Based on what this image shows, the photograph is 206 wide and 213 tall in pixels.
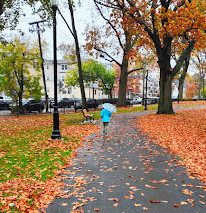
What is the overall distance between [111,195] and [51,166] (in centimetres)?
248

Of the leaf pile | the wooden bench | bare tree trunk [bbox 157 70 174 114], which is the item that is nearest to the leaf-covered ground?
the leaf pile

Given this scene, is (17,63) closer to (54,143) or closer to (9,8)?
(9,8)

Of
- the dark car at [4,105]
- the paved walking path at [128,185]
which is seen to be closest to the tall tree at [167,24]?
the paved walking path at [128,185]

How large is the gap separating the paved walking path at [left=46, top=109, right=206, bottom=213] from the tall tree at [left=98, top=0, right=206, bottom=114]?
8647 millimetres

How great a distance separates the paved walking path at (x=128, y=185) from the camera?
3836 millimetres

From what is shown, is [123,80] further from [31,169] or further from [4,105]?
[31,169]

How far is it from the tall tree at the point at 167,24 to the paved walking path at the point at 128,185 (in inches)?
340

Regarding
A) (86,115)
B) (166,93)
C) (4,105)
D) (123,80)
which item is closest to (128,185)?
(86,115)

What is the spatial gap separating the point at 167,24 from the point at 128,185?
14.2m

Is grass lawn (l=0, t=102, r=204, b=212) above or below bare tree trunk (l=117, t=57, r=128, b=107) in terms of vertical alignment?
below

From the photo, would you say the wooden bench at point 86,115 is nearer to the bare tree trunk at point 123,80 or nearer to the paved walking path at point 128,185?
the paved walking path at point 128,185

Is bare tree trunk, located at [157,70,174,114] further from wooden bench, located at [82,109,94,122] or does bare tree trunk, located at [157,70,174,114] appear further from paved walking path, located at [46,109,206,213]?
paved walking path, located at [46,109,206,213]

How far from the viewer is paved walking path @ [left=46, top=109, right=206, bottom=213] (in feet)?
12.6

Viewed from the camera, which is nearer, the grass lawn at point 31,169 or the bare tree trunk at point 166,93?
the grass lawn at point 31,169
